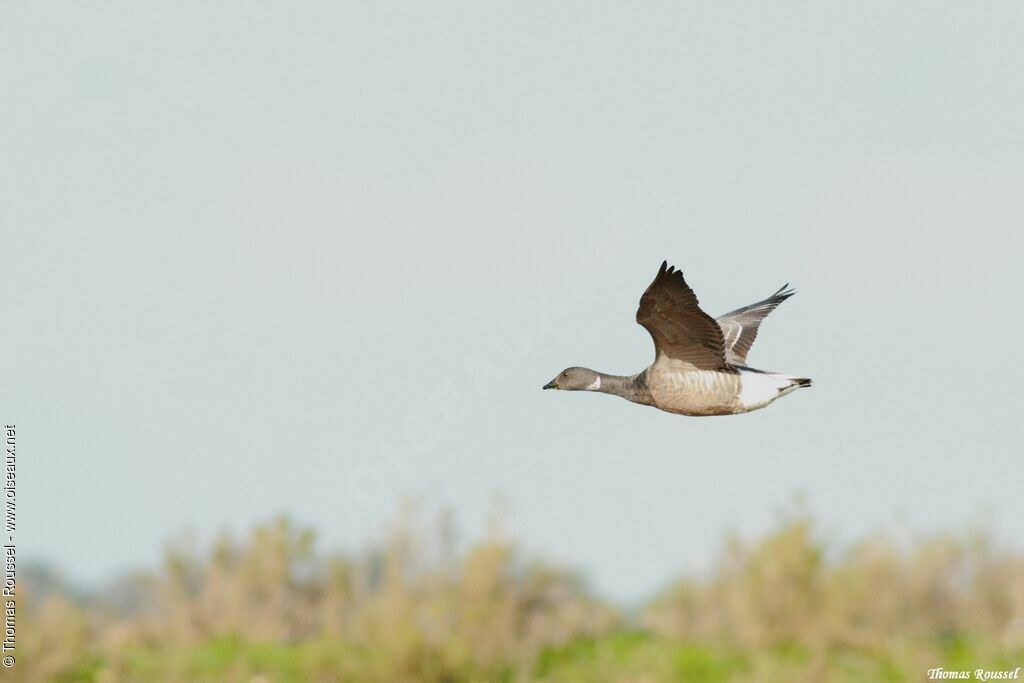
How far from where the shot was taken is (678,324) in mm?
9570

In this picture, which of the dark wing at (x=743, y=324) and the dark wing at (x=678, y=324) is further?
the dark wing at (x=743, y=324)

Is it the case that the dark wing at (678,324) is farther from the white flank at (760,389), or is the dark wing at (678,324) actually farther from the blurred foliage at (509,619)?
the blurred foliage at (509,619)

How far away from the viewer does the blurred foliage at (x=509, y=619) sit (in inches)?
568

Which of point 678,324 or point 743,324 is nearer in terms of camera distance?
point 678,324

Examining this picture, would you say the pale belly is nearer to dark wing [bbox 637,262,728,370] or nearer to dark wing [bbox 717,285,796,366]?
dark wing [bbox 637,262,728,370]

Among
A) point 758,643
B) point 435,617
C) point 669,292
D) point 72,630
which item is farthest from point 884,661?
point 72,630

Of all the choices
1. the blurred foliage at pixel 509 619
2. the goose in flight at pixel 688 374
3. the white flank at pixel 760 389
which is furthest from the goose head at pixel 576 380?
the blurred foliage at pixel 509 619

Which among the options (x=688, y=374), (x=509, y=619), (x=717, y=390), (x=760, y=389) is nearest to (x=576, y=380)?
(x=688, y=374)

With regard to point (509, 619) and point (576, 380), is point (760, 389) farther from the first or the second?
point (509, 619)

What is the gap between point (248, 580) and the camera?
16875 millimetres

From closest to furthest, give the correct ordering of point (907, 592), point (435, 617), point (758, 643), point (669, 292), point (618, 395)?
1. point (669, 292)
2. point (618, 395)
3. point (435, 617)
4. point (758, 643)
5. point (907, 592)

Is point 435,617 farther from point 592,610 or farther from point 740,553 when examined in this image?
point 740,553

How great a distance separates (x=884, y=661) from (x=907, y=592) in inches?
80.9

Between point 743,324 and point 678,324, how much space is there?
7.74 ft
